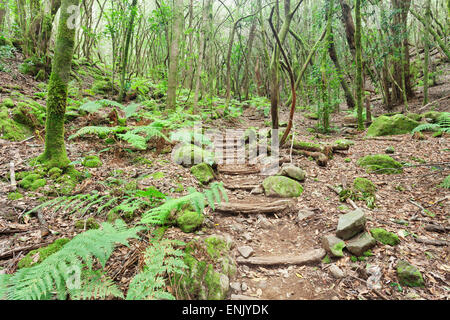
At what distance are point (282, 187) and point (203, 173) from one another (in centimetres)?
147

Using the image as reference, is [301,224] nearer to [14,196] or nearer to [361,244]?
[361,244]

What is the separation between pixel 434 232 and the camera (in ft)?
8.32

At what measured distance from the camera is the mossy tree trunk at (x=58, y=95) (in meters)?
3.24

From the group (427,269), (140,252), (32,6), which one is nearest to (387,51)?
(427,269)

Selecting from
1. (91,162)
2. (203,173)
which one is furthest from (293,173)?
(91,162)

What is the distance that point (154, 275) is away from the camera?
1649 mm

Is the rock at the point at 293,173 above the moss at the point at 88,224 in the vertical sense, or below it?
above

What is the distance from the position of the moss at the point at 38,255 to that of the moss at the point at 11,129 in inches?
138

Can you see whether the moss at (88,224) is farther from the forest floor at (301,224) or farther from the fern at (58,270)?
the fern at (58,270)

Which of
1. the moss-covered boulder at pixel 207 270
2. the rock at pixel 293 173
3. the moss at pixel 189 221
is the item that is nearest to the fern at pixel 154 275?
the moss-covered boulder at pixel 207 270

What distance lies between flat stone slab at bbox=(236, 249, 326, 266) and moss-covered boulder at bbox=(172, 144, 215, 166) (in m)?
2.34

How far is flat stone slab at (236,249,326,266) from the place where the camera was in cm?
236

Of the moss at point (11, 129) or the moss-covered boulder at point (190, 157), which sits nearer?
the moss at point (11, 129)
